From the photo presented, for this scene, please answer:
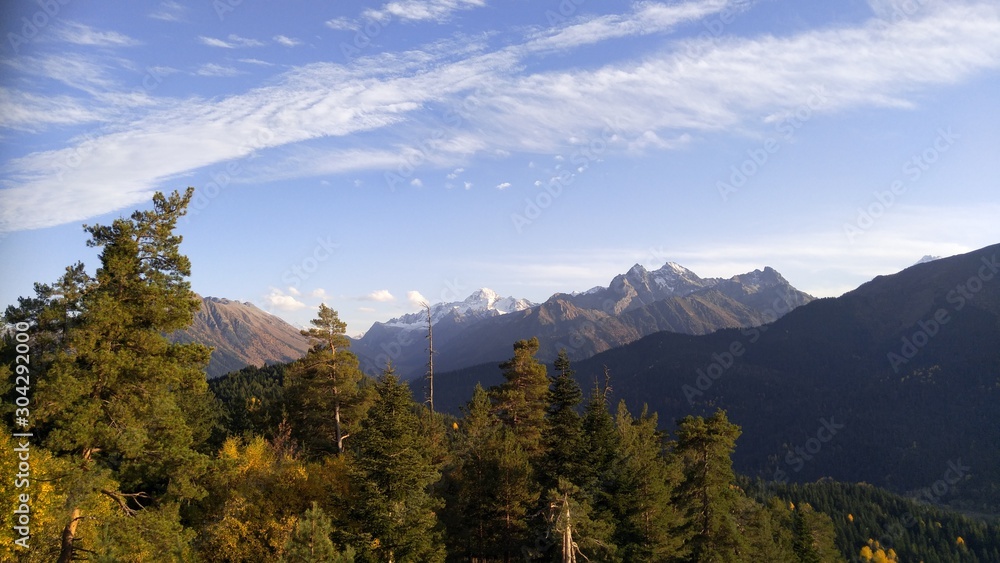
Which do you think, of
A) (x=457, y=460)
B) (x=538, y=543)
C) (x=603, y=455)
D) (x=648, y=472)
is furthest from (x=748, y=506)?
(x=457, y=460)

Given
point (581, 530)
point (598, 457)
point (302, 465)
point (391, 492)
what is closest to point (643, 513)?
point (598, 457)

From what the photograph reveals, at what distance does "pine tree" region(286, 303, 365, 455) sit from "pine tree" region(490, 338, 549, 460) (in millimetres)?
10862

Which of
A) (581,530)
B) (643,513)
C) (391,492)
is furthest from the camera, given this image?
(643,513)

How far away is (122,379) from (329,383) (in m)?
21.5

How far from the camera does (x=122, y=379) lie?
21062 millimetres

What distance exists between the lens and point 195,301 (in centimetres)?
2350

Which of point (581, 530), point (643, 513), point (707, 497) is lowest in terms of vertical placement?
point (643, 513)

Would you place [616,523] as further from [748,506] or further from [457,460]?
[457,460]

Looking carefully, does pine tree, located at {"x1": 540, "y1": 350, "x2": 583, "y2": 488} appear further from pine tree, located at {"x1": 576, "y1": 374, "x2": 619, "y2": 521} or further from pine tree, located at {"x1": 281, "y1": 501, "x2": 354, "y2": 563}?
pine tree, located at {"x1": 281, "y1": 501, "x2": 354, "y2": 563}

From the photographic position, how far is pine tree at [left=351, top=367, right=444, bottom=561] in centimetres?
2822

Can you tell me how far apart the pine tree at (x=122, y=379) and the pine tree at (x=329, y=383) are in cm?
1859

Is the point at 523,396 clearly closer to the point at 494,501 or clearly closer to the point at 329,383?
the point at 494,501

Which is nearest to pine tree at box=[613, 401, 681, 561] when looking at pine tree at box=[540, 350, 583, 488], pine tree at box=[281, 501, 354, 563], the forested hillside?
the forested hillside

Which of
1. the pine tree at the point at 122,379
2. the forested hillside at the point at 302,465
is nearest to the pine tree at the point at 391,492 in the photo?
the forested hillside at the point at 302,465
